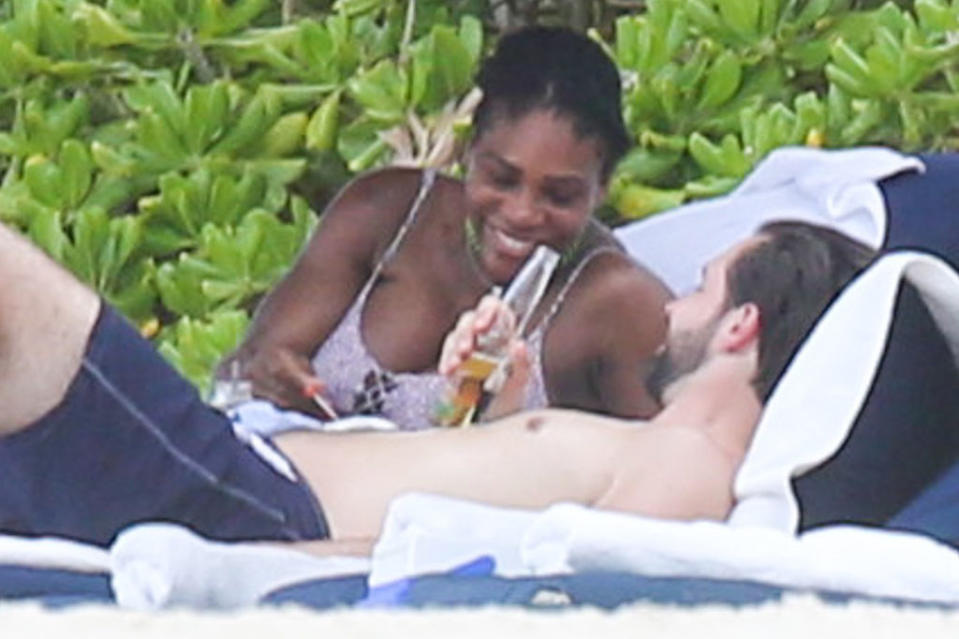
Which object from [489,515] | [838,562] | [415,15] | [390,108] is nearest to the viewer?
[838,562]

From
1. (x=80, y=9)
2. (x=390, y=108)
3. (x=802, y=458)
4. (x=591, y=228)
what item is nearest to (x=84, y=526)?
(x=802, y=458)

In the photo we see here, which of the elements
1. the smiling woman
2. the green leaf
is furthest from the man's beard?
the green leaf

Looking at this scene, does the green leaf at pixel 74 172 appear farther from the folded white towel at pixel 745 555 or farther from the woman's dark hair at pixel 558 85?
the folded white towel at pixel 745 555

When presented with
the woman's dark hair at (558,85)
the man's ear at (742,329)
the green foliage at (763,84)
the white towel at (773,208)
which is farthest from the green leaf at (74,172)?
the man's ear at (742,329)

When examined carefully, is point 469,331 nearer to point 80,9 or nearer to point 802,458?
point 802,458

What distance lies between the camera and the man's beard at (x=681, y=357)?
8.89 feet

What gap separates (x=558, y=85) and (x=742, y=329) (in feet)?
1.86

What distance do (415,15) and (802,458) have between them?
1989 mm

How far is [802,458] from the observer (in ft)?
8.02

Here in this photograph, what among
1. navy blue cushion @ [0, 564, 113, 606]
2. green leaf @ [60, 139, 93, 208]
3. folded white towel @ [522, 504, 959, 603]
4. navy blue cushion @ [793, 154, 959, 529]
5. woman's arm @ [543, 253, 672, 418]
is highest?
folded white towel @ [522, 504, 959, 603]

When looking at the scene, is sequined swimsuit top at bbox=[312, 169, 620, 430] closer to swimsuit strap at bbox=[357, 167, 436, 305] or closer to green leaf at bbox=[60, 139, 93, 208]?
swimsuit strap at bbox=[357, 167, 436, 305]

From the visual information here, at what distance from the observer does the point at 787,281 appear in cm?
270

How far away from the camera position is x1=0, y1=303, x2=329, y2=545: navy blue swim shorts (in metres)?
2.36

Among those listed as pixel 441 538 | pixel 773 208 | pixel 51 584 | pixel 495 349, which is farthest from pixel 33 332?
pixel 773 208
